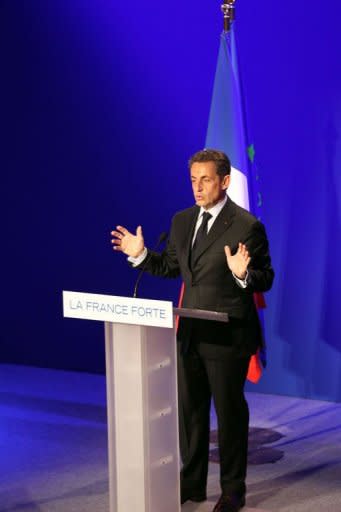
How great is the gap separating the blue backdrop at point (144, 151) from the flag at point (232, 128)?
593 millimetres

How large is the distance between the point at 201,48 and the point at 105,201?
→ 1361mm

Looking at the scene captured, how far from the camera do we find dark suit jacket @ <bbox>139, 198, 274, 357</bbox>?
159 inches

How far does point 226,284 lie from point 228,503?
96 cm

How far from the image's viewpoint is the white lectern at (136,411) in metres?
3.69

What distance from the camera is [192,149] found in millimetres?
6617

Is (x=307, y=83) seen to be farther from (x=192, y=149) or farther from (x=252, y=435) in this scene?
(x=252, y=435)

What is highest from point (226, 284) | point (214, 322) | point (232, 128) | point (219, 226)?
point (232, 128)

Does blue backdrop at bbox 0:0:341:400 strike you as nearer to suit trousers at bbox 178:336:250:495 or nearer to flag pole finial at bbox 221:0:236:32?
flag pole finial at bbox 221:0:236:32

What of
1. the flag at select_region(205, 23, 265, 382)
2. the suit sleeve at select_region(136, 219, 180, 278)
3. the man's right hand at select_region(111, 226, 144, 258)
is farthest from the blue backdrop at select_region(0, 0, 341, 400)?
the man's right hand at select_region(111, 226, 144, 258)

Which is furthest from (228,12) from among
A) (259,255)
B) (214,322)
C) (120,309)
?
(120,309)

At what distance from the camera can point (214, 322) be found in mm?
4098

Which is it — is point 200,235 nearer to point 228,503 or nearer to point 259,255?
point 259,255

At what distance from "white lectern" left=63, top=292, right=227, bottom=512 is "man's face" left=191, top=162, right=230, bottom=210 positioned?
616mm

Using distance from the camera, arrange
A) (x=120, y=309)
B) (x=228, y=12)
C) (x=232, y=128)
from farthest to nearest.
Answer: (x=228, y=12) → (x=232, y=128) → (x=120, y=309)
